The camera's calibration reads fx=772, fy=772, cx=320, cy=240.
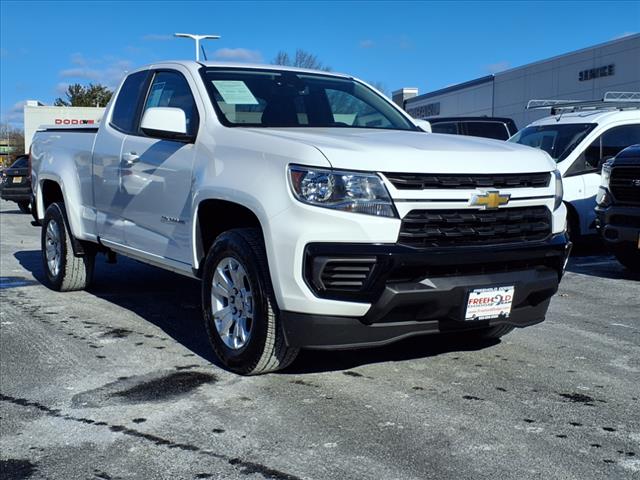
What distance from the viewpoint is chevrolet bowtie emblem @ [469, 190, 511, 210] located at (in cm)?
414

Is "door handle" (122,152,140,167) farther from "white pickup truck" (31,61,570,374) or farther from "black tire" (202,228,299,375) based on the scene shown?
"black tire" (202,228,299,375)

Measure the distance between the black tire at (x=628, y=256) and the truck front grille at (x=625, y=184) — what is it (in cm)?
60

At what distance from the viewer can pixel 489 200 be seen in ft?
13.7

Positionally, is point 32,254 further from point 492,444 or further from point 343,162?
point 492,444

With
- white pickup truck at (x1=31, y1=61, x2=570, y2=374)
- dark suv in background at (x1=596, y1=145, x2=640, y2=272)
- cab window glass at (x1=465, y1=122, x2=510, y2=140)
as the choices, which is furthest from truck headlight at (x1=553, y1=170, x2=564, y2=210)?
cab window glass at (x1=465, y1=122, x2=510, y2=140)

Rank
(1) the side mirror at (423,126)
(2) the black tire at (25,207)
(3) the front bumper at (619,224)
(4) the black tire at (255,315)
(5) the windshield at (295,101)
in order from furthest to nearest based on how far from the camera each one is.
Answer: (2) the black tire at (25,207)
(3) the front bumper at (619,224)
(1) the side mirror at (423,126)
(5) the windshield at (295,101)
(4) the black tire at (255,315)

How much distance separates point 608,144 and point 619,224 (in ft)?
9.31

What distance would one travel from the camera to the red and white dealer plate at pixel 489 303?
4152 mm

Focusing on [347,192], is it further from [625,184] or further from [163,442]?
[625,184]

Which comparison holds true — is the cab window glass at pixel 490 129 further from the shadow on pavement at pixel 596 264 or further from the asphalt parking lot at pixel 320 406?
the asphalt parking lot at pixel 320 406

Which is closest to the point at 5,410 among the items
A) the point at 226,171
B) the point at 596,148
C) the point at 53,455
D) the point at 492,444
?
the point at 53,455

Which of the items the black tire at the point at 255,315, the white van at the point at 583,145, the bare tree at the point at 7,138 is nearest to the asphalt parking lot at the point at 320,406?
the black tire at the point at 255,315

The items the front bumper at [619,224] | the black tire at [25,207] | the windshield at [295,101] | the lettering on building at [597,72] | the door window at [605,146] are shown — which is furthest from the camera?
the lettering on building at [597,72]

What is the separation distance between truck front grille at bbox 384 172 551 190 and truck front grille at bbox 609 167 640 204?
3960mm
